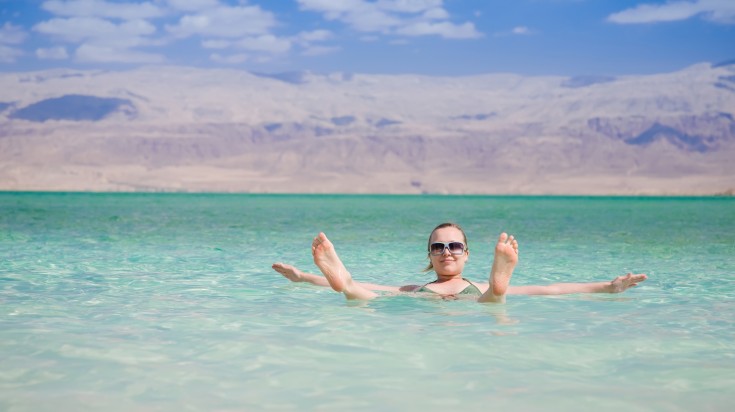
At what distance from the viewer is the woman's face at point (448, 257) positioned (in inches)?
276

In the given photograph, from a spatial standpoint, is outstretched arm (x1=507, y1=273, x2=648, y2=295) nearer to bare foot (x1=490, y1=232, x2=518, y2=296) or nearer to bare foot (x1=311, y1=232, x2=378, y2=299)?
bare foot (x1=490, y1=232, x2=518, y2=296)

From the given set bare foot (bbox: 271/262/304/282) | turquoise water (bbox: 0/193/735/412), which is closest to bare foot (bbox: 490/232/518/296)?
turquoise water (bbox: 0/193/735/412)

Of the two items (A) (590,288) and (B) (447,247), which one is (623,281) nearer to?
(A) (590,288)

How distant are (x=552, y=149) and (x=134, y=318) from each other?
124m

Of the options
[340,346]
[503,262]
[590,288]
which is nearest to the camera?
[340,346]

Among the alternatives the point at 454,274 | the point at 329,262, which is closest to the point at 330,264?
the point at 329,262

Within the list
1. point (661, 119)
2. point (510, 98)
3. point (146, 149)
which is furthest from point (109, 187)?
point (510, 98)

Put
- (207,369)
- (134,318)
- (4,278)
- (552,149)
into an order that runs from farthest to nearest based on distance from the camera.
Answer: (552,149) < (4,278) < (134,318) < (207,369)

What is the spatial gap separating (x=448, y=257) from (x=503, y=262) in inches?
33.3

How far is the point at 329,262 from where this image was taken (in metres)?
6.59

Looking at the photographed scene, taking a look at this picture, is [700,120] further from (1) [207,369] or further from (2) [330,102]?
(1) [207,369]

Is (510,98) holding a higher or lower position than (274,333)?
higher

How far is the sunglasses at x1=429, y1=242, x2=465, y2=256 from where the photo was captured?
7.03 m

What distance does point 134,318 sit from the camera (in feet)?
22.1
